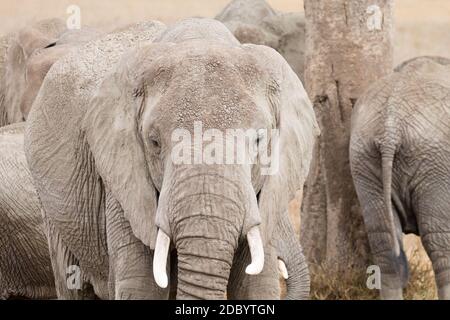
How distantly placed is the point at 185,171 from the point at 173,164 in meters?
0.06

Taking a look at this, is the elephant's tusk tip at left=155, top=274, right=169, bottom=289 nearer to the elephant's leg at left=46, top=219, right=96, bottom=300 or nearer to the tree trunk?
the elephant's leg at left=46, top=219, right=96, bottom=300

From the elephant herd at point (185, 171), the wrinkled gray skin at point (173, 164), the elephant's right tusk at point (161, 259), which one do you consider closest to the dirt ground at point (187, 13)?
the elephant herd at point (185, 171)

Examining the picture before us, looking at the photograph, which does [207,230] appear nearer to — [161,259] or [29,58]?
[161,259]

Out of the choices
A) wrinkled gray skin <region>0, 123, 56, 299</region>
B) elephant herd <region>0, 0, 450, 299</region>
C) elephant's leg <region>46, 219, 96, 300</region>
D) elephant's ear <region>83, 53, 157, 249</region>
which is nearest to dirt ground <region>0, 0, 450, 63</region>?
elephant herd <region>0, 0, 450, 299</region>

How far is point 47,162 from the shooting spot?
213 inches

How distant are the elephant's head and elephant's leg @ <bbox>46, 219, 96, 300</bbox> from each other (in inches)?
36.4

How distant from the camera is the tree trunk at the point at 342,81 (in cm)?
781

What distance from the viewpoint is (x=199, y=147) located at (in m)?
4.12

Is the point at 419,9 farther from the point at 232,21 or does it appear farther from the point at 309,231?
the point at 309,231

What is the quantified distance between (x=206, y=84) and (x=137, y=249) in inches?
25.0

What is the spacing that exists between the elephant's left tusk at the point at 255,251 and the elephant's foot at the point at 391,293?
3.23 metres

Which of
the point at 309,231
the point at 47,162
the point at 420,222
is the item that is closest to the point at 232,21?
the point at 309,231

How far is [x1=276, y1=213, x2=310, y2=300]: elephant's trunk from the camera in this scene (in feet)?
17.9
